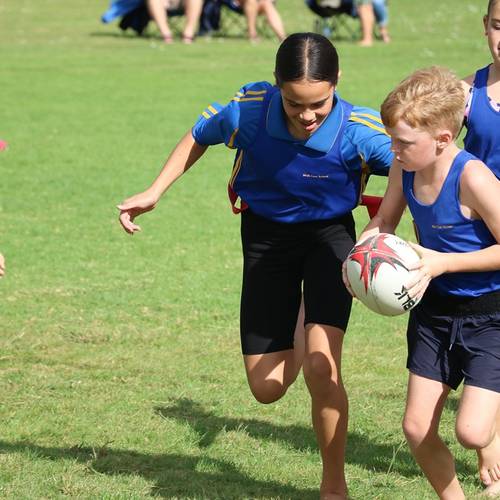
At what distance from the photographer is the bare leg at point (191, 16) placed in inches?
819

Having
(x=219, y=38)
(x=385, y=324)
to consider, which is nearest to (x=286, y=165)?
(x=385, y=324)

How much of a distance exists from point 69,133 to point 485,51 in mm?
8621

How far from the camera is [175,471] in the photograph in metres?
5.25

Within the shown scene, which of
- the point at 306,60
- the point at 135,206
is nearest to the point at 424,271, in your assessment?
the point at 306,60

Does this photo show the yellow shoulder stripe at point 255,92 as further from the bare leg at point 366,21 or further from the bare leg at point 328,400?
the bare leg at point 366,21

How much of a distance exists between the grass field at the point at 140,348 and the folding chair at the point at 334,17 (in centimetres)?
570

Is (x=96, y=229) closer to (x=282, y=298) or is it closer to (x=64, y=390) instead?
(x=64, y=390)

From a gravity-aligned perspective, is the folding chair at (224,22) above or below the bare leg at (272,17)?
below

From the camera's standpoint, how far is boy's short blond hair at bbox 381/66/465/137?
164 inches

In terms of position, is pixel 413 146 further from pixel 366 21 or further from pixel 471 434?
pixel 366 21

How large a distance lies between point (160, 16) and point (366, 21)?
3.81m

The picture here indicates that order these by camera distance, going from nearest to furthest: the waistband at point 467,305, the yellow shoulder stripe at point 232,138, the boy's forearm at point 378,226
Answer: the waistband at point 467,305 < the boy's forearm at point 378,226 < the yellow shoulder stripe at point 232,138

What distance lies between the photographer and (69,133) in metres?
13.9

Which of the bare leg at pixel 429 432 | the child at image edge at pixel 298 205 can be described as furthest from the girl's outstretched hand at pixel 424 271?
the child at image edge at pixel 298 205
